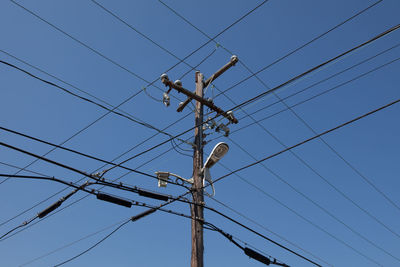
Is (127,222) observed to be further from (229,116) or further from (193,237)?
(229,116)

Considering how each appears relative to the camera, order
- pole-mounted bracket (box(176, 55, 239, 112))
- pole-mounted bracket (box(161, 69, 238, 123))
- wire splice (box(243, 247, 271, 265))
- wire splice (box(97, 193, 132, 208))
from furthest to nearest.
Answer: pole-mounted bracket (box(176, 55, 239, 112))
pole-mounted bracket (box(161, 69, 238, 123))
wire splice (box(243, 247, 271, 265))
wire splice (box(97, 193, 132, 208))

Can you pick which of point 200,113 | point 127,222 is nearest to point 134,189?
point 127,222

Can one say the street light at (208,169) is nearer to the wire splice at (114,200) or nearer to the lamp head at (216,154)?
the lamp head at (216,154)

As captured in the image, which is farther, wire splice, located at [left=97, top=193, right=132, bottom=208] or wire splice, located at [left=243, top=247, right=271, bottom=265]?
wire splice, located at [left=243, top=247, right=271, bottom=265]

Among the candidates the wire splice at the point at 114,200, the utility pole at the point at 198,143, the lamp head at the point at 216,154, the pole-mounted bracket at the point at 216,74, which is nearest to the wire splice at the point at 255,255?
the utility pole at the point at 198,143

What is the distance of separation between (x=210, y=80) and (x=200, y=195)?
12.4ft

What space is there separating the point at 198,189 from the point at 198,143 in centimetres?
140

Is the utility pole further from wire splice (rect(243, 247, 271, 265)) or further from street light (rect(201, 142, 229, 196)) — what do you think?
wire splice (rect(243, 247, 271, 265))

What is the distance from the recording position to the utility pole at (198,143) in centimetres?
877

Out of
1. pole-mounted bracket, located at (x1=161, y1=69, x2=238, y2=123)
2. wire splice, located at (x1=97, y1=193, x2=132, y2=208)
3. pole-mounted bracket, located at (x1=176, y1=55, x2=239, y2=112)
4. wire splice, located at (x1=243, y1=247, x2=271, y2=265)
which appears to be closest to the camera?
wire splice, located at (x1=97, y1=193, x2=132, y2=208)

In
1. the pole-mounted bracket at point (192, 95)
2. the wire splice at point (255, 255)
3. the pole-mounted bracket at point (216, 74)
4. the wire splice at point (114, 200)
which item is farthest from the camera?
the pole-mounted bracket at point (216, 74)

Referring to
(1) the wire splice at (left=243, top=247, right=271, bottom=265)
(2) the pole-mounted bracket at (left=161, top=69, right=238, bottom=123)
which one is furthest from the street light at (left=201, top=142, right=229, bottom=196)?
(1) the wire splice at (left=243, top=247, right=271, bottom=265)

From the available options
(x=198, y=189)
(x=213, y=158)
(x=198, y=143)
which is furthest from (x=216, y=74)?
(x=198, y=189)

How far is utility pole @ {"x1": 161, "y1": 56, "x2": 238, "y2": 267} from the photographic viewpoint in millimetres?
8768
